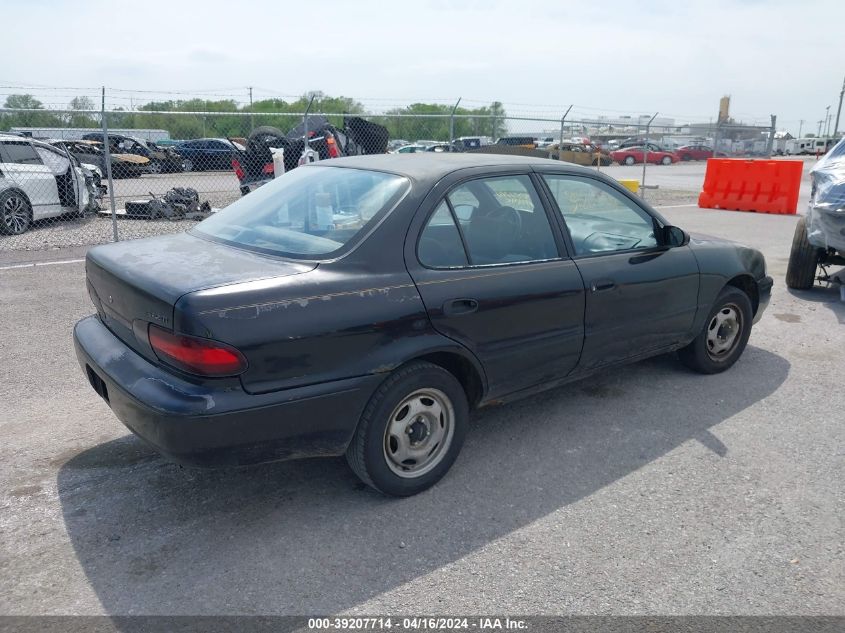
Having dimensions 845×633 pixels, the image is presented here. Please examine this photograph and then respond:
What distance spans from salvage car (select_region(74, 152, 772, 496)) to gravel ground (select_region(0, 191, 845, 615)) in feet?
1.15

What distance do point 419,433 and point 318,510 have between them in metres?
0.59

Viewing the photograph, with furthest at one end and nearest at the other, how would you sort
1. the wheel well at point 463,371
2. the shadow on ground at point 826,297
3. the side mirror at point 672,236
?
the shadow on ground at point 826,297 → the side mirror at point 672,236 → the wheel well at point 463,371

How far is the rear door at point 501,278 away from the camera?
11.0 ft

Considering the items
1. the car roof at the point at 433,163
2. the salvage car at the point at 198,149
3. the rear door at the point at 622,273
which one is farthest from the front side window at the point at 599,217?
the salvage car at the point at 198,149

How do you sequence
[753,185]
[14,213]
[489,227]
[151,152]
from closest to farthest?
[489,227] < [14,213] < [753,185] < [151,152]

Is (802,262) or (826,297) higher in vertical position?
(802,262)

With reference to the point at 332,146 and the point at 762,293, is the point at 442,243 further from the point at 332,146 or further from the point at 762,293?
the point at 332,146

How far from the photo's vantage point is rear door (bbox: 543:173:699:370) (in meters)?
3.99

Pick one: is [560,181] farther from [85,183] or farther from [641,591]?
[85,183]

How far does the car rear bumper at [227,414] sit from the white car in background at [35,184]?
9.14 m

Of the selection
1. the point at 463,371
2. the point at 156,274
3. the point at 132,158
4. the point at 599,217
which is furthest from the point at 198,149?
the point at 463,371

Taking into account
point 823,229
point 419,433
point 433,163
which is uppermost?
point 433,163

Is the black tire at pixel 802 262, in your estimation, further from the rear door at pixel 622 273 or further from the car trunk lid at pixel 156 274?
the car trunk lid at pixel 156 274

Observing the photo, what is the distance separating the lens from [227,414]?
272cm
